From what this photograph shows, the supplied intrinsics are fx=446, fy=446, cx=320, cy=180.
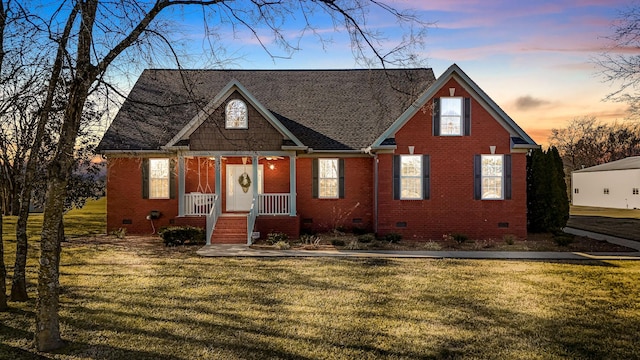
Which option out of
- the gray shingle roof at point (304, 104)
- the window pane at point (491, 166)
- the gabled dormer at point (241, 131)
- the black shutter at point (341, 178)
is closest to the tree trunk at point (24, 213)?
the gabled dormer at point (241, 131)

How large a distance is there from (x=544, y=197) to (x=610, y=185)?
30.9 m

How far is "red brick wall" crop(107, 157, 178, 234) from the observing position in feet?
65.3

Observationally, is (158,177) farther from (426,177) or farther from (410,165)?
(426,177)

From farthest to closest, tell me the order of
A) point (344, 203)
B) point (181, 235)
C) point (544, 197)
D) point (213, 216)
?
Result: point (344, 203) → point (544, 197) → point (213, 216) → point (181, 235)

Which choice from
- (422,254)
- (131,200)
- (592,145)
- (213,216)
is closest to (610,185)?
(592,145)

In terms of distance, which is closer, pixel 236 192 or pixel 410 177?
pixel 410 177

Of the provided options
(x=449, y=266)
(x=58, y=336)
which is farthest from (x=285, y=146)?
(x=58, y=336)

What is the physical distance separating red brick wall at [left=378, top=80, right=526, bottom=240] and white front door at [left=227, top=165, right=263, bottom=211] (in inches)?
243

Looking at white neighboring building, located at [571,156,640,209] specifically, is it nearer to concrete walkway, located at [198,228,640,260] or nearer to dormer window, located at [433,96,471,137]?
concrete walkway, located at [198,228,640,260]

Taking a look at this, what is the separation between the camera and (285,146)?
1817 cm

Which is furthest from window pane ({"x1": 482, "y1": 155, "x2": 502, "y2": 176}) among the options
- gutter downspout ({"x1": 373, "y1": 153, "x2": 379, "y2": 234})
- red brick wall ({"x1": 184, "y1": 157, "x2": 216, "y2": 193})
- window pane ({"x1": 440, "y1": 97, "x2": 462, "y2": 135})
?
red brick wall ({"x1": 184, "y1": 157, "x2": 216, "y2": 193})

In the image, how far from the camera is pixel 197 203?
760 inches

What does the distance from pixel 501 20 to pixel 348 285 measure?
9.22m

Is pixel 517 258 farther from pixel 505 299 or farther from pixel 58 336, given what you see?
pixel 58 336
